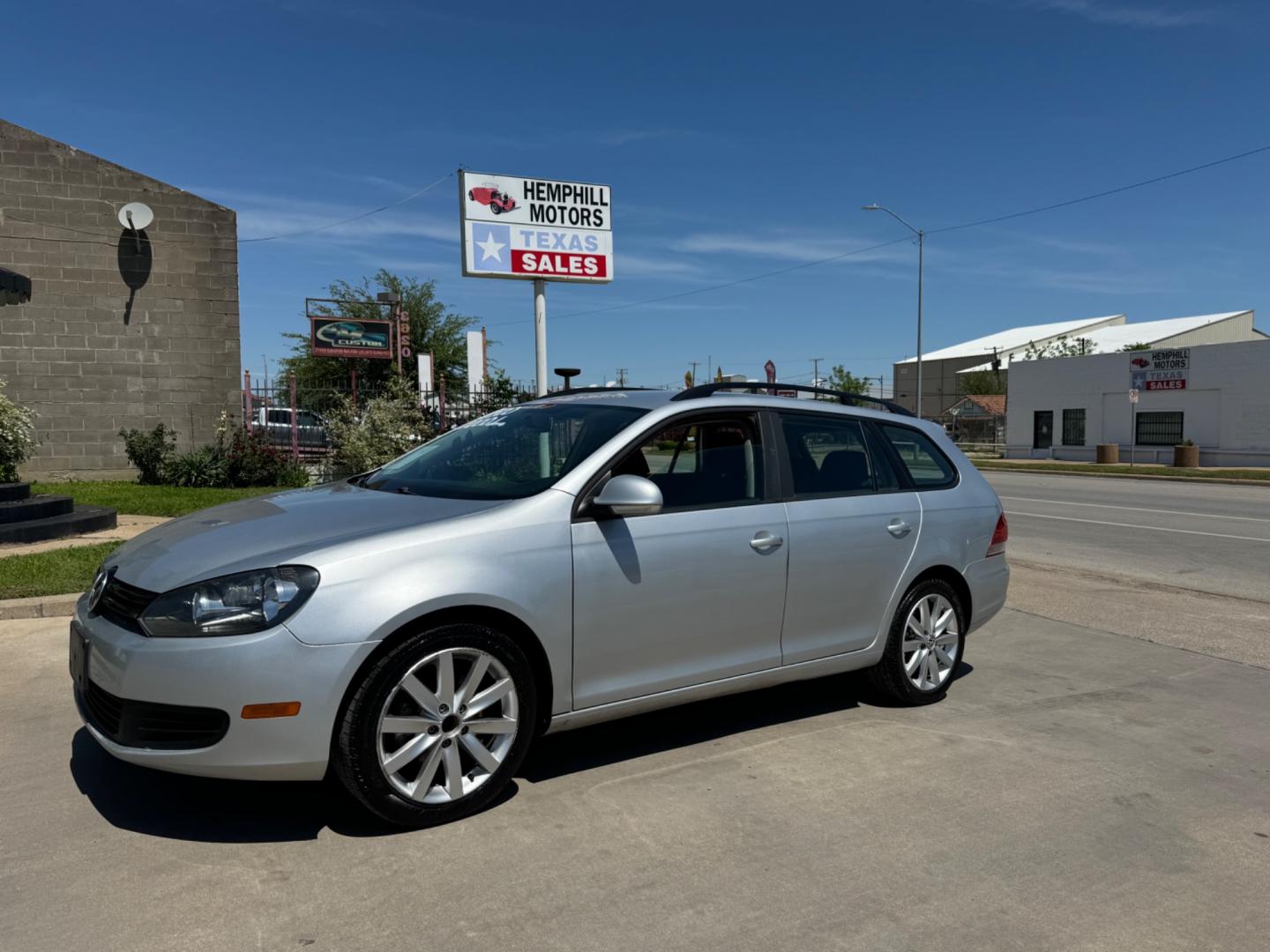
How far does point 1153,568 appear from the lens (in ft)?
32.9

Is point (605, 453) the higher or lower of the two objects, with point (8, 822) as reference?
higher

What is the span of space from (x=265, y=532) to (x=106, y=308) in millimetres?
15389

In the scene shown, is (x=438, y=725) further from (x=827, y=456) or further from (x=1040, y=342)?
(x=1040, y=342)

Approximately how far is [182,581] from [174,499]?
10.8m

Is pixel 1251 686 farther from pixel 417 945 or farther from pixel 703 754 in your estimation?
pixel 417 945

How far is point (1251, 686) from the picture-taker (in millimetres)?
5645

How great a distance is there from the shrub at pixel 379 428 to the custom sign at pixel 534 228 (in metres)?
2.19

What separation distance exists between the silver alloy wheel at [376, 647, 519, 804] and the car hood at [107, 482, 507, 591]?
1.83 feet

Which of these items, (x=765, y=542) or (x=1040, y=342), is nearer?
(x=765, y=542)

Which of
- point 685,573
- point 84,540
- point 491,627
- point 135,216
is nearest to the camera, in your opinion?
point 491,627

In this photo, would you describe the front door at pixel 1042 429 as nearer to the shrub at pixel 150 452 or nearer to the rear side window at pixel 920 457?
the shrub at pixel 150 452

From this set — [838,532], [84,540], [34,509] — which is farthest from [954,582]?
[34,509]

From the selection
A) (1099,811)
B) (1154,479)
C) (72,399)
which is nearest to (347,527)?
(1099,811)

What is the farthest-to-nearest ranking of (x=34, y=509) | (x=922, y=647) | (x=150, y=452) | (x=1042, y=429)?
(x=1042, y=429), (x=150, y=452), (x=34, y=509), (x=922, y=647)
